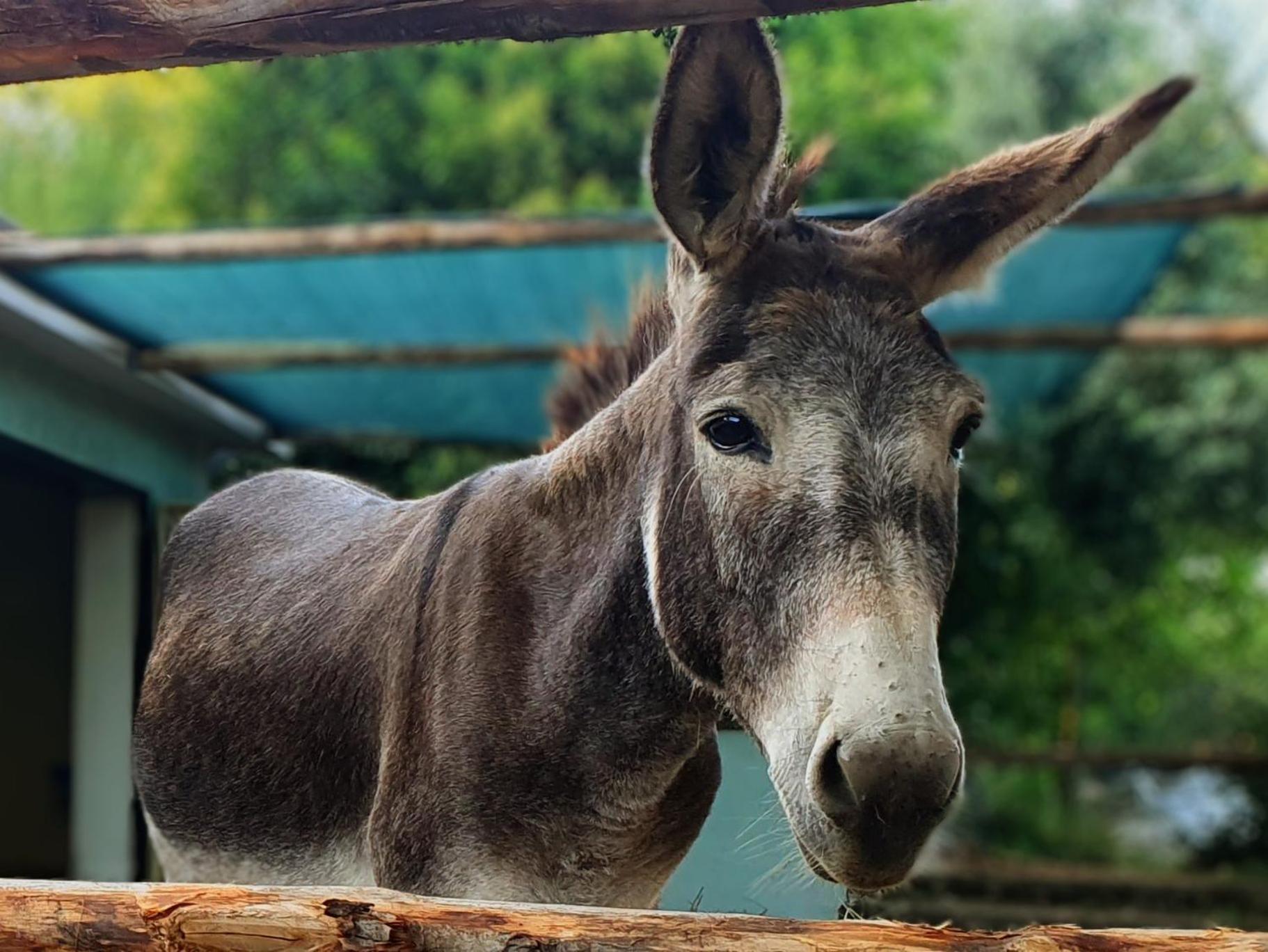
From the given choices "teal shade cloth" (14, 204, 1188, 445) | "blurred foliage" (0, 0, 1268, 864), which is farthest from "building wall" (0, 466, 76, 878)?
"blurred foliage" (0, 0, 1268, 864)

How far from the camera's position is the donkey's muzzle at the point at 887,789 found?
1483 mm

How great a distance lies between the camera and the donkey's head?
5.08ft

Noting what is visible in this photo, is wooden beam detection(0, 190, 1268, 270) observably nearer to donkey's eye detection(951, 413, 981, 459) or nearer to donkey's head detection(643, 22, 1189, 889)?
donkey's head detection(643, 22, 1189, 889)

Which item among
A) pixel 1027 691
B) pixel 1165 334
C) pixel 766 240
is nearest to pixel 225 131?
pixel 1027 691

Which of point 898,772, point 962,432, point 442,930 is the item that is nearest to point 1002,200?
point 962,432

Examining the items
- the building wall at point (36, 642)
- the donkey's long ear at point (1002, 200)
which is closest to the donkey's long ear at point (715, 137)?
the donkey's long ear at point (1002, 200)

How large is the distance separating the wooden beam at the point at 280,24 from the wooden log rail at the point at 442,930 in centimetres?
110

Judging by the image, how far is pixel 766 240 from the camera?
191cm

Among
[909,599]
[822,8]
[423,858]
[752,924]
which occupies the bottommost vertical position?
[752,924]

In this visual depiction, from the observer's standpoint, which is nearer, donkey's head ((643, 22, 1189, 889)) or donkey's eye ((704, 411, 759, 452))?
donkey's head ((643, 22, 1189, 889))

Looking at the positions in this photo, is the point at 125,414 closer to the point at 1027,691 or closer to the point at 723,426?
the point at 723,426

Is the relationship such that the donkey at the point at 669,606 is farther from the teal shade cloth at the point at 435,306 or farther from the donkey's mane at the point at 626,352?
the teal shade cloth at the point at 435,306

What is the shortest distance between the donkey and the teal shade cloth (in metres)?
2.47

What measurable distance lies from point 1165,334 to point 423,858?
14.5ft
